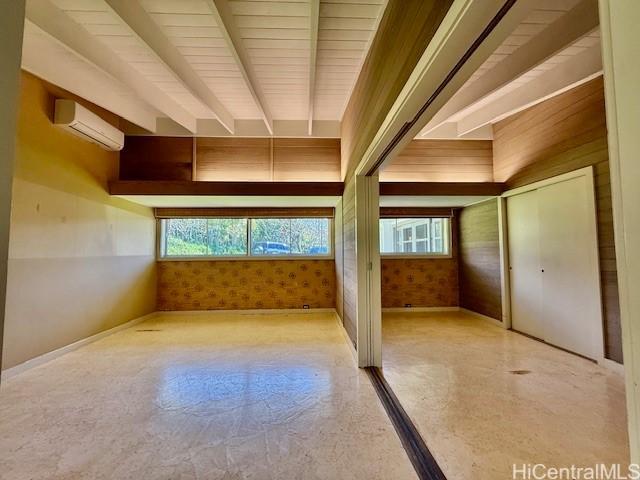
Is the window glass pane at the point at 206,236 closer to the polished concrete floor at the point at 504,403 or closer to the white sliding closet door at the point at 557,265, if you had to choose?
the polished concrete floor at the point at 504,403

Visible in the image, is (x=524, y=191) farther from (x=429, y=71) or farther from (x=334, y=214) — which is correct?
(x=429, y=71)

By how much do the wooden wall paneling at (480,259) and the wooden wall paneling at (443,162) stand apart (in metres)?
0.59

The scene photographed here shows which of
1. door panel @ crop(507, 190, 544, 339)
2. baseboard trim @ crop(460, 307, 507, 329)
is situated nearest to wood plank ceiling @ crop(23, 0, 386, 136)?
door panel @ crop(507, 190, 544, 339)

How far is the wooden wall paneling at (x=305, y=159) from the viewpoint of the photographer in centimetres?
495

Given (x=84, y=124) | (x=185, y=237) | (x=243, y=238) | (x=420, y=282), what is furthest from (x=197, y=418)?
(x=420, y=282)

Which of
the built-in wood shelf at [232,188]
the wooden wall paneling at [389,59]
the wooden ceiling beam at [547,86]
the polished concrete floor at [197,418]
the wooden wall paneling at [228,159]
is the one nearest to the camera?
the wooden wall paneling at [389,59]

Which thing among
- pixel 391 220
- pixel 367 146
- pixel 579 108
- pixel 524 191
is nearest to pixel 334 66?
pixel 367 146

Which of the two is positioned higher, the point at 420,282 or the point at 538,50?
the point at 538,50

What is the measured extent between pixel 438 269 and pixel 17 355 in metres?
5.86


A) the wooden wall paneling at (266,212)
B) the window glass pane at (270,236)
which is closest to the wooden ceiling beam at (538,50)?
the wooden wall paneling at (266,212)

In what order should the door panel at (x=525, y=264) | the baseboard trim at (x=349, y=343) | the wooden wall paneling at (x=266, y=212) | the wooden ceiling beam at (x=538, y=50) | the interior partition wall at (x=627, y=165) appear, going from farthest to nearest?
1. the wooden wall paneling at (x=266, y=212)
2. the door panel at (x=525, y=264)
3. the baseboard trim at (x=349, y=343)
4. the wooden ceiling beam at (x=538, y=50)
5. the interior partition wall at (x=627, y=165)

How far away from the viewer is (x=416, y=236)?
5945 millimetres

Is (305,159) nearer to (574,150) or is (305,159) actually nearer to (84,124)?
(84,124)

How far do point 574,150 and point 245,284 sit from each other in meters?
5.07
